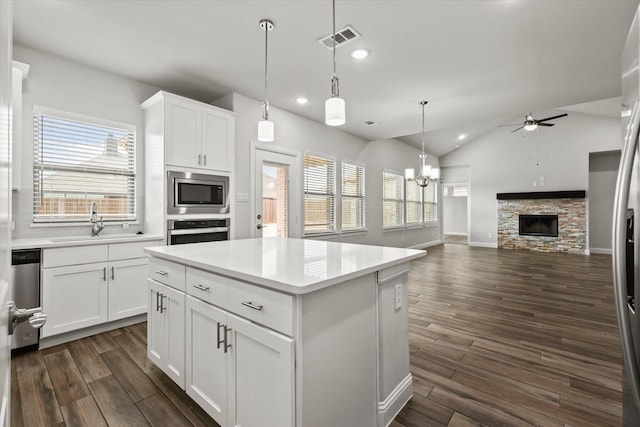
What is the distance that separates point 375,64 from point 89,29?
2685 mm

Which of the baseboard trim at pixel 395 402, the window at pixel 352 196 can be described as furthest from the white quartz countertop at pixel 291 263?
the window at pixel 352 196

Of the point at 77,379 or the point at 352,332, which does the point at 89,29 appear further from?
the point at 352,332

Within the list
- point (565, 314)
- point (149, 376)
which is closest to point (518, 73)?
point (565, 314)

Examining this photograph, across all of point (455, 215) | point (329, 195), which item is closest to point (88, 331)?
point (329, 195)

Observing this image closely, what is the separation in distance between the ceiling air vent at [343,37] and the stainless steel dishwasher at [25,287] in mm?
3102

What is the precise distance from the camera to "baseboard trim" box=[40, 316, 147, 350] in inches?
103

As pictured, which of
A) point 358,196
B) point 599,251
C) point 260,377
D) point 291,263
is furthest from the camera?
point 599,251

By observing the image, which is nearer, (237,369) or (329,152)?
(237,369)

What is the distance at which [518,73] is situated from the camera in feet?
11.6

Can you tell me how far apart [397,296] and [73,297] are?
2.82 meters

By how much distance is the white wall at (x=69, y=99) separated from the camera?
2836 mm

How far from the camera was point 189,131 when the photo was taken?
3447 millimetres

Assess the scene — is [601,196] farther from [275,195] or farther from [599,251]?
[275,195]

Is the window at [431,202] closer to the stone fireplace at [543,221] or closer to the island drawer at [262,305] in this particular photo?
the stone fireplace at [543,221]
